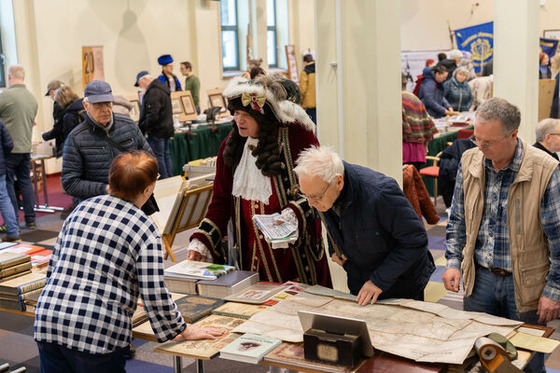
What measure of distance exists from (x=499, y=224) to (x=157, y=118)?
6538 millimetres

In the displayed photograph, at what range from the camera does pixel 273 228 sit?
3.29 meters

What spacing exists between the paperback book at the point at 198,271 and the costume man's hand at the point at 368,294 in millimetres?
762

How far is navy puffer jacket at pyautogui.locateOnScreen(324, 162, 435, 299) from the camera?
271cm

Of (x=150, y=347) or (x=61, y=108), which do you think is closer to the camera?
(x=150, y=347)

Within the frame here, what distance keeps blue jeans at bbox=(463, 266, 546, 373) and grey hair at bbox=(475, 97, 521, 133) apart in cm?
60

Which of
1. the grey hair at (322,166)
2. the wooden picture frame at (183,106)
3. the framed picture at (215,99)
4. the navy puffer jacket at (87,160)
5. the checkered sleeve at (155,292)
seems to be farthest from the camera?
the framed picture at (215,99)

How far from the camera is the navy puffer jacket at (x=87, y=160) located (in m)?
4.41

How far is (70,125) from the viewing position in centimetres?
784

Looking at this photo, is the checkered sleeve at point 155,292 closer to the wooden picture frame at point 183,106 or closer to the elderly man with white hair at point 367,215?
the elderly man with white hair at point 367,215

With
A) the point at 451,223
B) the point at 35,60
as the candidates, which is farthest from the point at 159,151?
the point at 451,223

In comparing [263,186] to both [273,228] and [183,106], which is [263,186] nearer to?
[273,228]

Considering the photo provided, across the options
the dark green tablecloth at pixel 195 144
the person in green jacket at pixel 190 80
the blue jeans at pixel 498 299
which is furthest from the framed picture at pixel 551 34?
the blue jeans at pixel 498 299

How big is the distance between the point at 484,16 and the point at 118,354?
59.4 ft

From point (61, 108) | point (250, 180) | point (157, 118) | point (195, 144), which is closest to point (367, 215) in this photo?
point (250, 180)
